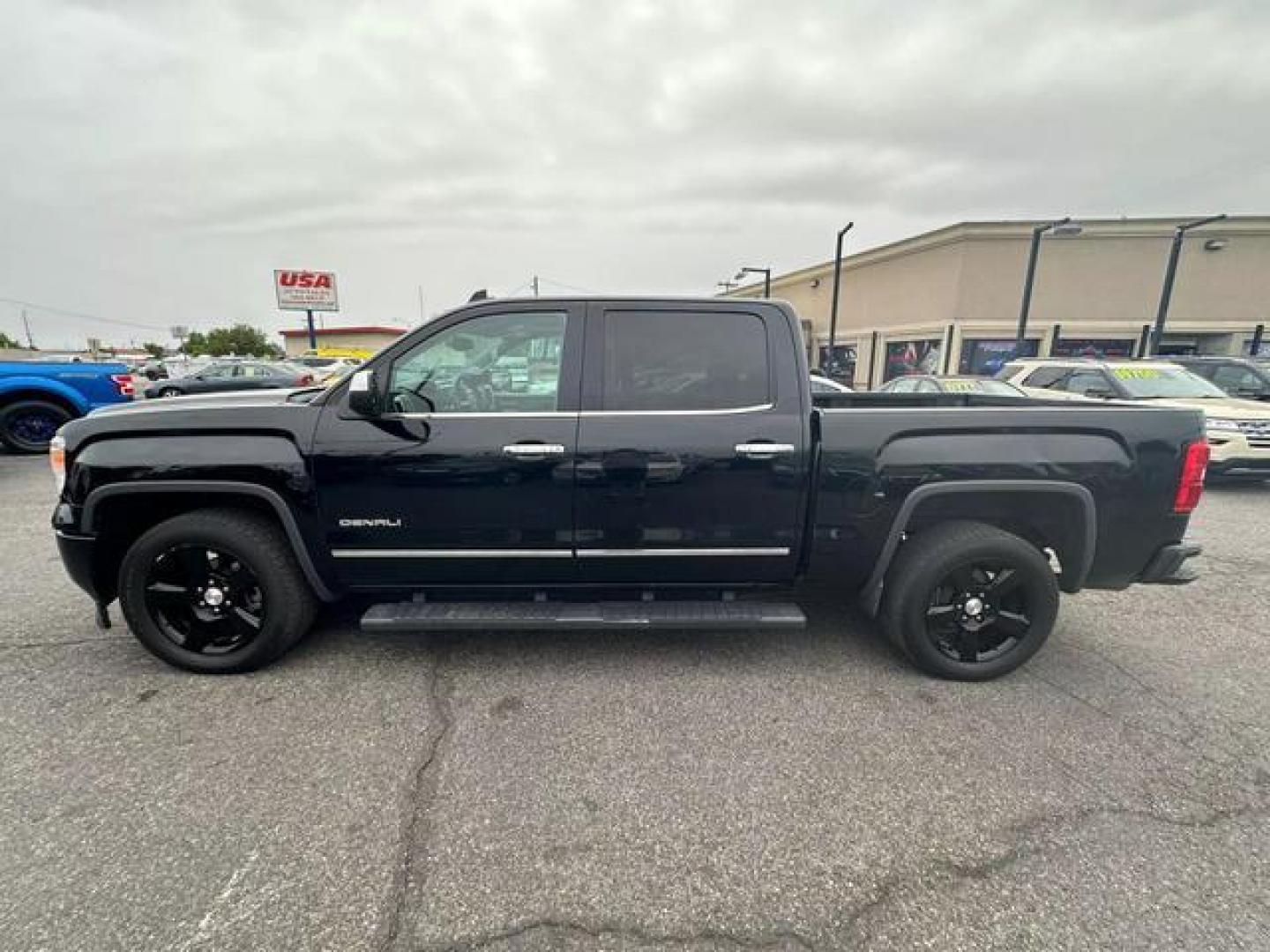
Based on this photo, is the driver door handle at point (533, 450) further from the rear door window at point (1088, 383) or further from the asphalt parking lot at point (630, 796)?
the rear door window at point (1088, 383)

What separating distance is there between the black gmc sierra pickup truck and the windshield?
6.99 m

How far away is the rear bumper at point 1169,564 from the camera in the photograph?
2947mm

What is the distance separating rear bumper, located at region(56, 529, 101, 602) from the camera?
2.88 metres

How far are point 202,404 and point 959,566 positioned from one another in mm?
4046

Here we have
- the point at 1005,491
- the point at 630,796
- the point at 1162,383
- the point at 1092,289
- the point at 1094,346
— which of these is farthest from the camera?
the point at 1094,346

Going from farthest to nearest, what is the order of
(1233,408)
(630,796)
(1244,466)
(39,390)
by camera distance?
1. (39,390)
2. (1233,408)
3. (1244,466)
4. (630,796)

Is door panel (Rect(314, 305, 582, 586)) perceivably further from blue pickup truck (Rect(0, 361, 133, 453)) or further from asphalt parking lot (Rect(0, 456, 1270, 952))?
blue pickup truck (Rect(0, 361, 133, 453))

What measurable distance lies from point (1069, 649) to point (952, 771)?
1.63 meters

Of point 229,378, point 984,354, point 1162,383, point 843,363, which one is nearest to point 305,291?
point 229,378

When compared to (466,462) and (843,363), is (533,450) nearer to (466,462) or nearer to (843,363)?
(466,462)

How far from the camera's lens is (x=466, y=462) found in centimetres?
278

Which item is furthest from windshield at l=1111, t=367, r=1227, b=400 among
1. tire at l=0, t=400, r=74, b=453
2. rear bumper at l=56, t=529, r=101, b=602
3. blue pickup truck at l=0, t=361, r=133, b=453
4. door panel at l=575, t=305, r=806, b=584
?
tire at l=0, t=400, r=74, b=453

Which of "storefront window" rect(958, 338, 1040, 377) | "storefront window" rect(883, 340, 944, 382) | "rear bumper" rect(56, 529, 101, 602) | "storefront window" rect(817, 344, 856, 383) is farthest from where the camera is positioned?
"storefront window" rect(817, 344, 856, 383)

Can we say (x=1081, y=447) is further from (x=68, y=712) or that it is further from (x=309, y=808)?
(x=68, y=712)
